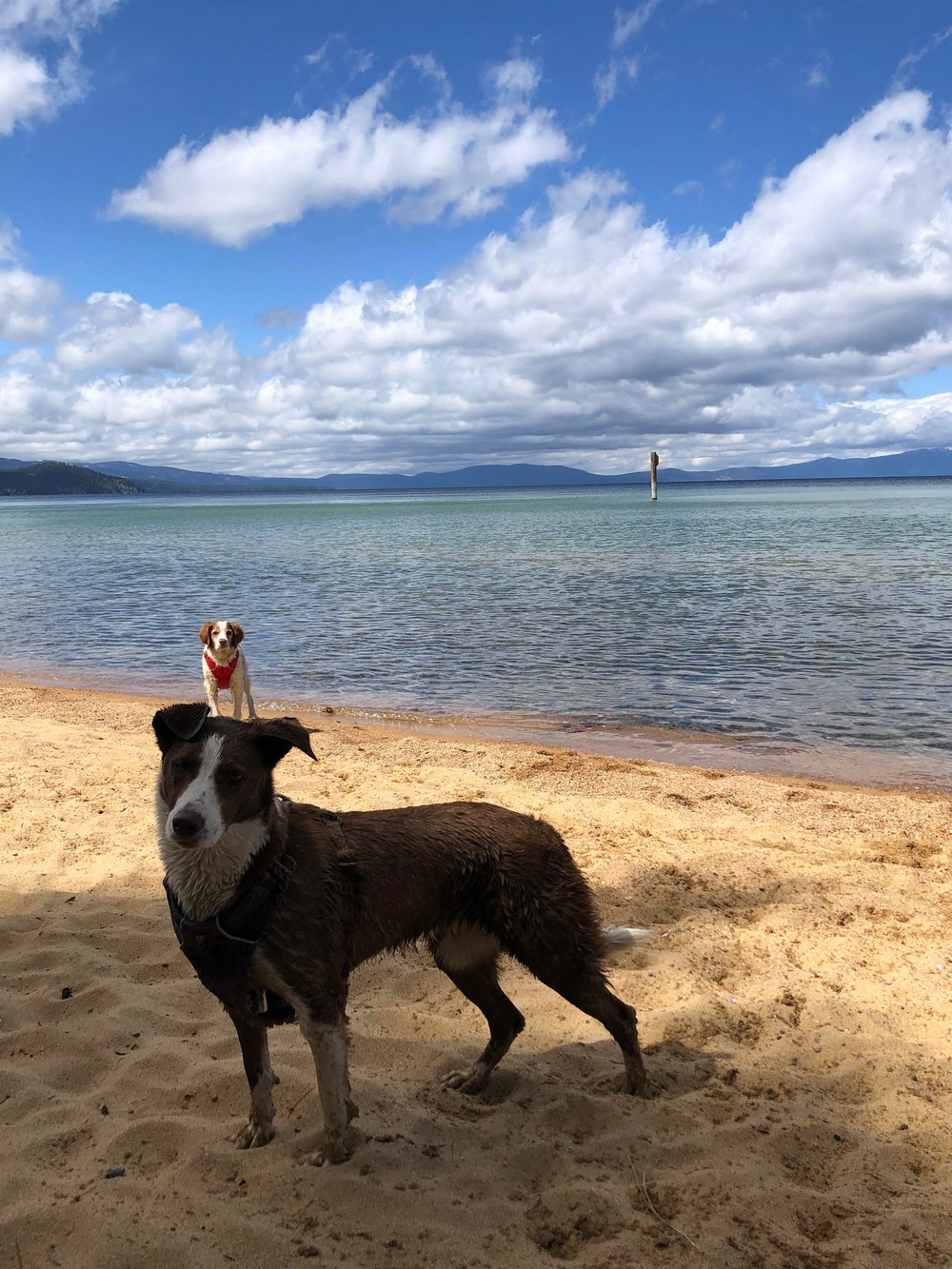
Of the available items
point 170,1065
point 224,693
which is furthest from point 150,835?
point 224,693

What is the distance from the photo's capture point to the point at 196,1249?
2.89 m

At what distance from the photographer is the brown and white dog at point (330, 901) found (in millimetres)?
3211

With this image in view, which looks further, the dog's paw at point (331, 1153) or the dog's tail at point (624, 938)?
the dog's tail at point (624, 938)

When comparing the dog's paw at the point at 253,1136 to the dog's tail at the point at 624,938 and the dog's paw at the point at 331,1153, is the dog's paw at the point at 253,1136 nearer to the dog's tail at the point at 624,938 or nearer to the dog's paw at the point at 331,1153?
the dog's paw at the point at 331,1153

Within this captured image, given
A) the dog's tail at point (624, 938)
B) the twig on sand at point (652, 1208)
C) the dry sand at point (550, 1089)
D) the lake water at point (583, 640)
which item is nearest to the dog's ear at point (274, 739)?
the dry sand at point (550, 1089)

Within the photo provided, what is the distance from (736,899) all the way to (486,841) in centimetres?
278

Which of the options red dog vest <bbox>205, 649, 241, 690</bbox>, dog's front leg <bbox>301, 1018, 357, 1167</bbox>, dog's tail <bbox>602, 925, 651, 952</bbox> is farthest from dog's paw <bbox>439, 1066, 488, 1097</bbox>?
red dog vest <bbox>205, 649, 241, 690</bbox>

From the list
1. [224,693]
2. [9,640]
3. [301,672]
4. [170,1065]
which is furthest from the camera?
[9,640]

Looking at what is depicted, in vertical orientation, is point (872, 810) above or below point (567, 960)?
below

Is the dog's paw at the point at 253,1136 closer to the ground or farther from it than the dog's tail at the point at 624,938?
closer to the ground

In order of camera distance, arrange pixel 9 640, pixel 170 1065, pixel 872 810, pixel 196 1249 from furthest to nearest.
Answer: pixel 9 640 → pixel 872 810 → pixel 170 1065 → pixel 196 1249

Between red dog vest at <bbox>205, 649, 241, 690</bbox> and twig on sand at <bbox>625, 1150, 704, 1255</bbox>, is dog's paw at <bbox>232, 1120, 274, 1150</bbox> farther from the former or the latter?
red dog vest at <bbox>205, 649, 241, 690</bbox>

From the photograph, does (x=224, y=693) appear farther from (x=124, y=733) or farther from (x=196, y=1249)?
(x=196, y=1249)

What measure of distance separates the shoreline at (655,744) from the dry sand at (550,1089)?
8.11 ft
